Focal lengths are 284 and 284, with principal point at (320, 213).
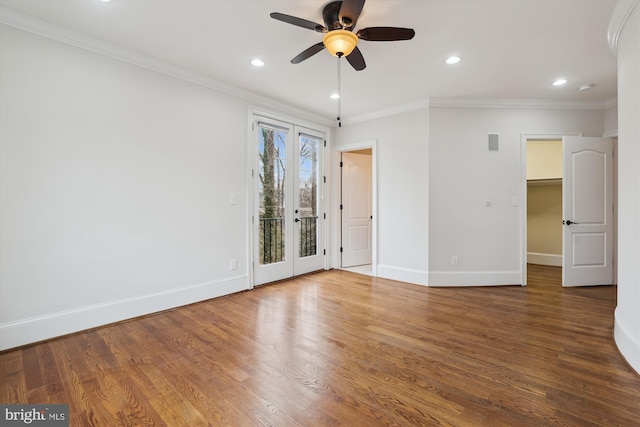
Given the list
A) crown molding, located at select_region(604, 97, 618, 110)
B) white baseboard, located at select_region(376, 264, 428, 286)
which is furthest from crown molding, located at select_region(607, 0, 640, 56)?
white baseboard, located at select_region(376, 264, 428, 286)

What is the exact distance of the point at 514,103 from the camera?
4.04 m

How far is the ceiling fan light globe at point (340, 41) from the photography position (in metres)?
2.12

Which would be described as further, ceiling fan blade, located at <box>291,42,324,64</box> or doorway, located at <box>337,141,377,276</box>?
doorway, located at <box>337,141,377,276</box>

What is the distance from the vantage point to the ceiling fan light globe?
83.3 inches

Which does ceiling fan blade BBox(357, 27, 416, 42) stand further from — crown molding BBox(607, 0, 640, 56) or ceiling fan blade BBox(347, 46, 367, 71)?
crown molding BBox(607, 0, 640, 56)

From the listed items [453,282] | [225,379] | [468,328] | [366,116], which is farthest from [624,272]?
[366,116]

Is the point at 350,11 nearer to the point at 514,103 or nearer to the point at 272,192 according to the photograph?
the point at 272,192

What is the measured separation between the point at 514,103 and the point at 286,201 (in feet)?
11.8

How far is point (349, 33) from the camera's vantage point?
2115 mm

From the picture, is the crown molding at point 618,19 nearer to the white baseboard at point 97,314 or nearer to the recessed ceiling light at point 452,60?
the recessed ceiling light at point 452,60

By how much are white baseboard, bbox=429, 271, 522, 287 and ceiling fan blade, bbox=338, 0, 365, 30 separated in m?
3.35

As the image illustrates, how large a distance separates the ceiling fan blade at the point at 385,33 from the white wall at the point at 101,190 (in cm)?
215

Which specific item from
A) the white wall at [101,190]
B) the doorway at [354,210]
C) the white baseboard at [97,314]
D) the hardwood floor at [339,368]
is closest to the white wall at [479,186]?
the hardwood floor at [339,368]

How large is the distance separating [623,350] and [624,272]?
1.91ft
